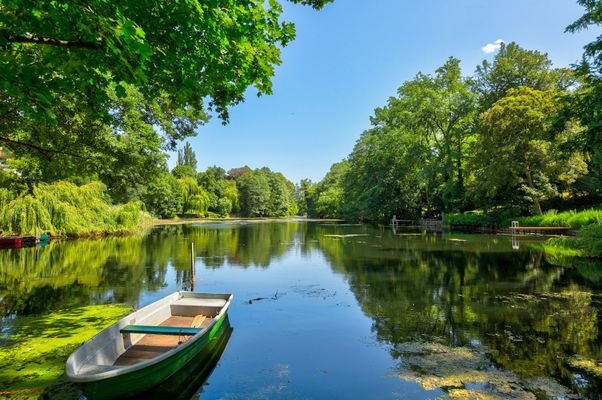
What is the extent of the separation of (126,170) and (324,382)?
1051 cm

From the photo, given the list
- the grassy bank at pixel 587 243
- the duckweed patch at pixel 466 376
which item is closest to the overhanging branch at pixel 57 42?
the duckweed patch at pixel 466 376

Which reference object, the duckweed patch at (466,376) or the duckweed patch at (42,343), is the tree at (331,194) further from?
the duckweed patch at (466,376)

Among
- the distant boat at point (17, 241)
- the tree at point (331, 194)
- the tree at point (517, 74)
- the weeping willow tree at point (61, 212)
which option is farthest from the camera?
the tree at point (331, 194)

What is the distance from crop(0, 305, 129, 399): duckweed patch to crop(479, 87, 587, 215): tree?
97.3ft

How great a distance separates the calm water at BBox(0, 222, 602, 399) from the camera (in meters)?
5.65

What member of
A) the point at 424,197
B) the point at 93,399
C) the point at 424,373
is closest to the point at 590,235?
the point at 424,373

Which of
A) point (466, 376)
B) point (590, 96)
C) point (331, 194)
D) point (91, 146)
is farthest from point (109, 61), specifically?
point (331, 194)

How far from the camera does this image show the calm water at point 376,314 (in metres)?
5.65

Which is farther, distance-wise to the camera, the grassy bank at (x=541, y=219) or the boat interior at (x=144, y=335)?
the grassy bank at (x=541, y=219)

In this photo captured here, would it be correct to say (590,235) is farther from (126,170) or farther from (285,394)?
(126,170)

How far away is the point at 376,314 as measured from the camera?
371 inches

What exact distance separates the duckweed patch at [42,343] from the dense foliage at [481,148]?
1690 cm

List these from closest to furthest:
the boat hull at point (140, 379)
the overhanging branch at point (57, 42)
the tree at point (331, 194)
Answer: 1. the overhanging branch at point (57, 42)
2. the boat hull at point (140, 379)
3. the tree at point (331, 194)

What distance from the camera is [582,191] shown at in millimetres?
32562
